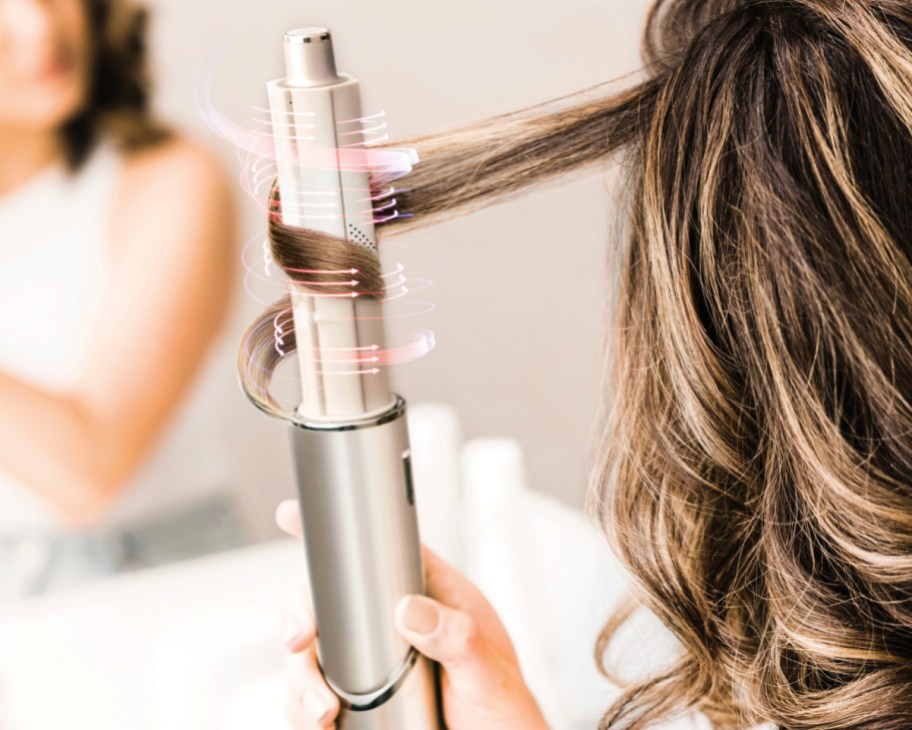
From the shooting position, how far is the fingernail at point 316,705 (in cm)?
35

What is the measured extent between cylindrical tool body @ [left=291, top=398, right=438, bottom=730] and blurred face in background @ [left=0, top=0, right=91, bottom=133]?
68 cm

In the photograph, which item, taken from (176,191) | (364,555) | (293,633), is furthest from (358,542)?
(176,191)

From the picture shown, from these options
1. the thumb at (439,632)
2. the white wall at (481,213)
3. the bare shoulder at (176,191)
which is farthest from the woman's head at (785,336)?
the bare shoulder at (176,191)

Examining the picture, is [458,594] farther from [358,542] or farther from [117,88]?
[117,88]

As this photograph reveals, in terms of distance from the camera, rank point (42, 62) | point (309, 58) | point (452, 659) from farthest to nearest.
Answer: point (42, 62)
point (452, 659)
point (309, 58)

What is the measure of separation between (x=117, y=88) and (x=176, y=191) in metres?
0.10

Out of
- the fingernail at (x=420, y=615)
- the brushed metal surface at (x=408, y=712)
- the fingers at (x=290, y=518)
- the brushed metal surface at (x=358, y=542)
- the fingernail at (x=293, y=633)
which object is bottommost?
the fingernail at (x=293, y=633)

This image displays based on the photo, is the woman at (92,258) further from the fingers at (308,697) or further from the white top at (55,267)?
the fingers at (308,697)

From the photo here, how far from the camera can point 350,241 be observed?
0.97 ft

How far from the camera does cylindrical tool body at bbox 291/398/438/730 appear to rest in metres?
0.31

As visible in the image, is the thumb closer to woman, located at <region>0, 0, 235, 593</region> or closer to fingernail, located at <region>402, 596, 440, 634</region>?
fingernail, located at <region>402, 596, 440, 634</region>

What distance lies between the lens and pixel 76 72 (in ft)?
2.85

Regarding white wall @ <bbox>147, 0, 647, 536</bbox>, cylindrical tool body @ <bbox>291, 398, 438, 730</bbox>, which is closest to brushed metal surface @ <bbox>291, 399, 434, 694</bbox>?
cylindrical tool body @ <bbox>291, 398, 438, 730</bbox>

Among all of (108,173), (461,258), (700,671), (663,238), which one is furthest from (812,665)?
(108,173)
